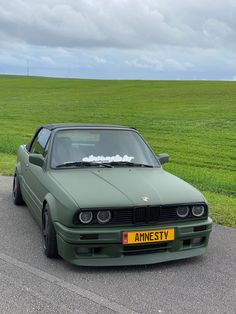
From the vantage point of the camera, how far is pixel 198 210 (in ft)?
16.6

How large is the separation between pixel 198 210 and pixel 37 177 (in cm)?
219

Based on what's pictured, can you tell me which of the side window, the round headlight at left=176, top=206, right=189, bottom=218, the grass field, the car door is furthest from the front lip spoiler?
the grass field

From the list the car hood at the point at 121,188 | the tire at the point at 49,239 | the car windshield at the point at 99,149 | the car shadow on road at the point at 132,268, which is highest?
the car windshield at the point at 99,149

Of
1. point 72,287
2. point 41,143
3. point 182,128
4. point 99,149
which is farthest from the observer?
point 182,128

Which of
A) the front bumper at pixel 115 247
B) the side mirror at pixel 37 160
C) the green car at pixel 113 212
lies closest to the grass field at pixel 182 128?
the green car at pixel 113 212

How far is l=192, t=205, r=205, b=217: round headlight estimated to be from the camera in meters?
5.01

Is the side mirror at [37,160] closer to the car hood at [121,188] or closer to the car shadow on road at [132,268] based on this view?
the car hood at [121,188]

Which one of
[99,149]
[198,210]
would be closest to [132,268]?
[198,210]

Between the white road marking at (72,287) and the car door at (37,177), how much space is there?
0.85m

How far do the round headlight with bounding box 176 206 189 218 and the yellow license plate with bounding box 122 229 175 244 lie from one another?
214 millimetres

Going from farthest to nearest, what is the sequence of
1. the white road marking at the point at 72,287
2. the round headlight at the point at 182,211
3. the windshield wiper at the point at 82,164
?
the windshield wiper at the point at 82,164 → the round headlight at the point at 182,211 → the white road marking at the point at 72,287

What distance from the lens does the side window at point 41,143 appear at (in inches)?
255

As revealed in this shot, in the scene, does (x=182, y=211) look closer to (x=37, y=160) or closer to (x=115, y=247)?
(x=115, y=247)

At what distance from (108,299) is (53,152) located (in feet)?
8.13
